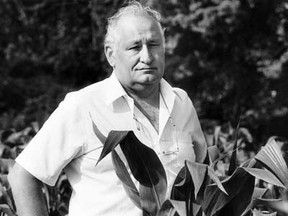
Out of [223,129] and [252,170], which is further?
[223,129]

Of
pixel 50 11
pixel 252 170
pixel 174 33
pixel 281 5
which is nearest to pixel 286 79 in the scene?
pixel 281 5

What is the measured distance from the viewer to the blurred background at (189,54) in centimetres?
945

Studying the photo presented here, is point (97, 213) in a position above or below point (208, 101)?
above

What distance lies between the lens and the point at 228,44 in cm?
1014

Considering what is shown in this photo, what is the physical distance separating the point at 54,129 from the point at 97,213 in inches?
13.1

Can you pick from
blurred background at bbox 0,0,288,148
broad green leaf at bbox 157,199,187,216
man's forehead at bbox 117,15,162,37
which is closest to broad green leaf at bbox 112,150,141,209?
broad green leaf at bbox 157,199,187,216

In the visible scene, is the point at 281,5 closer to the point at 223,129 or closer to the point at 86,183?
the point at 223,129

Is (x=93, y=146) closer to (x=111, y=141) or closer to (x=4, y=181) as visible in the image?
(x=111, y=141)

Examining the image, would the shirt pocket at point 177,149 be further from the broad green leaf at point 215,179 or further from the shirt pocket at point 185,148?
the broad green leaf at point 215,179

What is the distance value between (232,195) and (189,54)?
815 cm

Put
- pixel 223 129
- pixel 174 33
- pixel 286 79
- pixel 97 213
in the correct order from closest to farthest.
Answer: pixel 97 213, pixel 223 129, pixel 286 79, pixel 174 33

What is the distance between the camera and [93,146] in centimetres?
249

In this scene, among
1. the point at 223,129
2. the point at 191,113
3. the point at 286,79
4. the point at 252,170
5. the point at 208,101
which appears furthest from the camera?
the point at 208,101

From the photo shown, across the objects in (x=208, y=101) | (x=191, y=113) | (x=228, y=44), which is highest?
Answer: (x=191, y=113)
